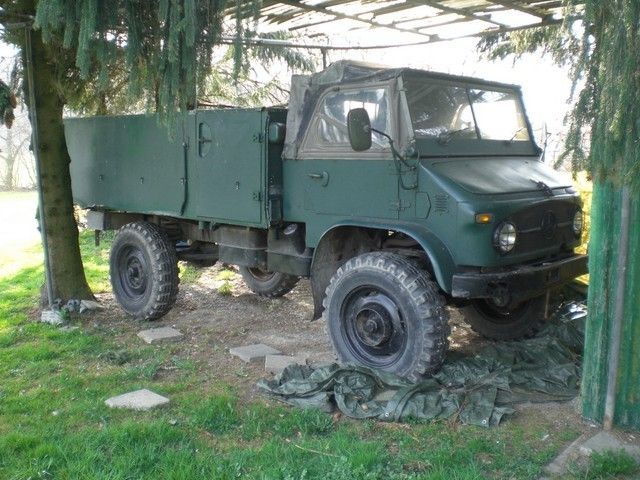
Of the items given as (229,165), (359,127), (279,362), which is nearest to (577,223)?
(359,127)

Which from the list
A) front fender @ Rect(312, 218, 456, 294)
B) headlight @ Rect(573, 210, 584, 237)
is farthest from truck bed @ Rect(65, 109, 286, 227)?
headlight @ Rect(573, 210, 584, 237)

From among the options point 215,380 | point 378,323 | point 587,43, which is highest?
point 587,43

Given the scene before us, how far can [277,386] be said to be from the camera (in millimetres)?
4668

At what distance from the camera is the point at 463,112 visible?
5301mm

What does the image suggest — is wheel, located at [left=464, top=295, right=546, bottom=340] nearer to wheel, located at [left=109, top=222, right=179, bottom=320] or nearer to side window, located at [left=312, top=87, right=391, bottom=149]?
side window, located at [left=312, top=87, right=391, bottom=149]

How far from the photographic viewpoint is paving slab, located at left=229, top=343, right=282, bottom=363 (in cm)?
546

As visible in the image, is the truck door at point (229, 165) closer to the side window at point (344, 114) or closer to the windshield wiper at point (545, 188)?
the side window at point (344, 114)

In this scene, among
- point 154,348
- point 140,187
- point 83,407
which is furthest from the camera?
point 140,187

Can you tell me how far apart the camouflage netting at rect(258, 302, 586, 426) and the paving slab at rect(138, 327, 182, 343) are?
1645mm

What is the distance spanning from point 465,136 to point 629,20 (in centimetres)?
259

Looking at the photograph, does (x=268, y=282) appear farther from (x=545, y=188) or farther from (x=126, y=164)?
(x=545, y=188)

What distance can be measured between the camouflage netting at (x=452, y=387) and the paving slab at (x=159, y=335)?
165 centimetres

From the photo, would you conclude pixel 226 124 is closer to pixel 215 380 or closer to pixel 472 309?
pixel 215 380

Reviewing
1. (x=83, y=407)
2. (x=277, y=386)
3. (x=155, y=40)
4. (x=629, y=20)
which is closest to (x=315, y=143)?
(x=155, y=40)
